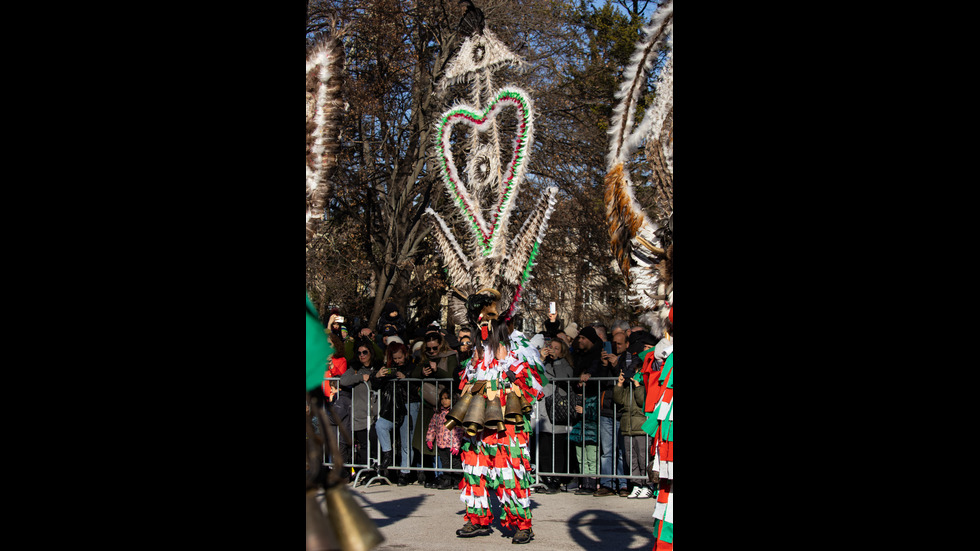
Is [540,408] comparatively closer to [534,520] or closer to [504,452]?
[534,520]

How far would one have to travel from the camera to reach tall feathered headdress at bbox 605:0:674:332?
4.44m

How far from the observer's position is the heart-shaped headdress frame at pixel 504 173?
6477 mm

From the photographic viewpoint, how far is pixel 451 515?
24.8ft

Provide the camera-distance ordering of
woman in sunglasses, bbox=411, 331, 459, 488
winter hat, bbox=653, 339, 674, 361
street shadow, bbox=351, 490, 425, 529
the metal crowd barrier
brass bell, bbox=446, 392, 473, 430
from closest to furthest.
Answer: winter hat, bbox=653, 339, 674, 361 → brass bell, bbox=446, 392, 473, 430 → street shadow, bbox=351, 490, 425, 529 → the metal crowd barrier → woman in sunglasses, bbox=411, 331, 459, 488

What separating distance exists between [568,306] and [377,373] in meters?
12.1

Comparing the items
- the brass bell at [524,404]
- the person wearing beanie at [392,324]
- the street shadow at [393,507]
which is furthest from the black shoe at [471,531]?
the person wearing beanie at [392,324]

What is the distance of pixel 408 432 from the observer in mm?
9367

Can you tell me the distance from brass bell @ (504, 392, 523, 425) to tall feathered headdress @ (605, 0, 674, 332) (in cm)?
178

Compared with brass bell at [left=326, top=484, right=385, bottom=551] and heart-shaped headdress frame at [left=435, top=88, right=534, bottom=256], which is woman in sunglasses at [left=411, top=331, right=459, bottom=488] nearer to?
heart-shaped headdress frame at [left=435, top=88, right=534, bottom=256]

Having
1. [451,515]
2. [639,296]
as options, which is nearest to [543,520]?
[451,515]

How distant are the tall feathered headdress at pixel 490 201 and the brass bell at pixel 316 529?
14.9 ft

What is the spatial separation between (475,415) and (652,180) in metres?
2.44

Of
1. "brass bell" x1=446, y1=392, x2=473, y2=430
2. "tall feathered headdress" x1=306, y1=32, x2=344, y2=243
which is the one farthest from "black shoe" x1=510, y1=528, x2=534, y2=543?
"tall feathered headdress" x1=306, y1=32, x2=344, y2=243
